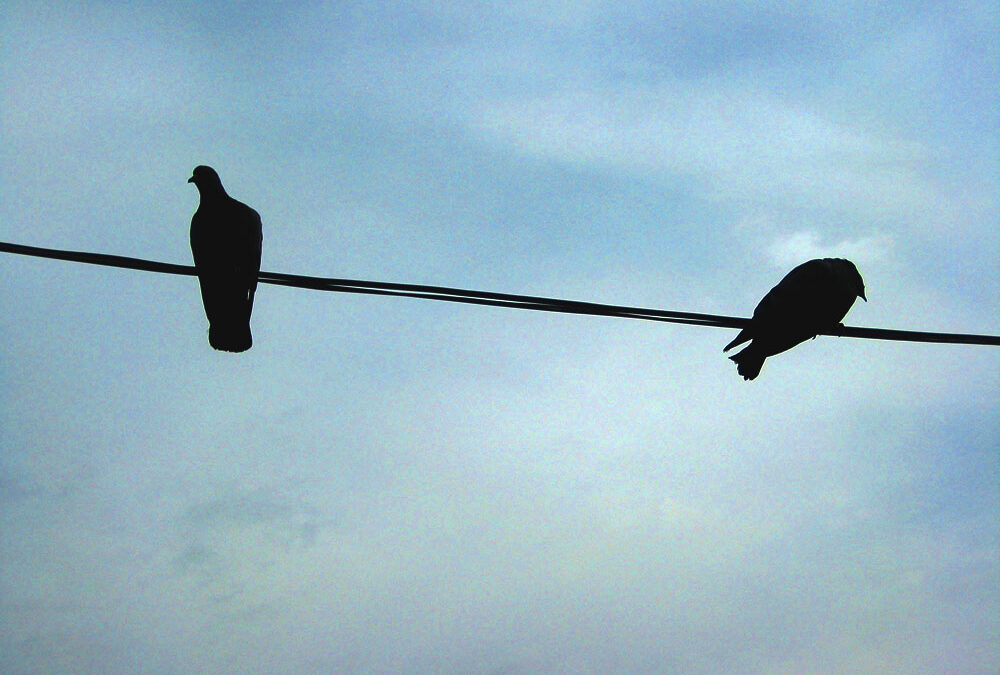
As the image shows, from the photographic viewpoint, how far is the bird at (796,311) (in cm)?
634

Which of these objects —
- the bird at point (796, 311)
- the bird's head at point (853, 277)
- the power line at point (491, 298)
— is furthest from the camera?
the bird's head at point (853, 277)

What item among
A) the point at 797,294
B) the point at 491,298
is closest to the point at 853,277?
the point at 797,294

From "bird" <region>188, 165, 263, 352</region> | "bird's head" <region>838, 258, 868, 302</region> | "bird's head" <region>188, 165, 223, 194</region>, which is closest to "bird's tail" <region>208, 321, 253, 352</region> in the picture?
"bird" <region>188, 165, 263, 352</region>

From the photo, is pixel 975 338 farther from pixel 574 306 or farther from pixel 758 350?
pixel 574 306

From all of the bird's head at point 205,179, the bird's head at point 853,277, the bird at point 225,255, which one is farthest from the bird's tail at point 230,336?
the bird's head at point 853,277

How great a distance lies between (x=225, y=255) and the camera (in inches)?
240

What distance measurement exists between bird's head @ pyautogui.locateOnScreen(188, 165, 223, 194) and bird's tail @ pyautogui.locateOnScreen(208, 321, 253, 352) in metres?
1.07

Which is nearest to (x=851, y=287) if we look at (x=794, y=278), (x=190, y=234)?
(x=794, y=278)

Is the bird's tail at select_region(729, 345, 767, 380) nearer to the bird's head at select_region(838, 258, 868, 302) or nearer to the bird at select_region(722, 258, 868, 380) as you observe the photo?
the bird at select_region(722, 258, 868, 380)

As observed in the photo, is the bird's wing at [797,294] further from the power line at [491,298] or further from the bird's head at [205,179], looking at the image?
the bird's head at [205,179]

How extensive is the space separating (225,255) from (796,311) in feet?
13.1

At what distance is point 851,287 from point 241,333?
4.63m

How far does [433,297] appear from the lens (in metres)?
4.33

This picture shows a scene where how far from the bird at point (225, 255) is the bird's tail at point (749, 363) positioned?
341 cm
